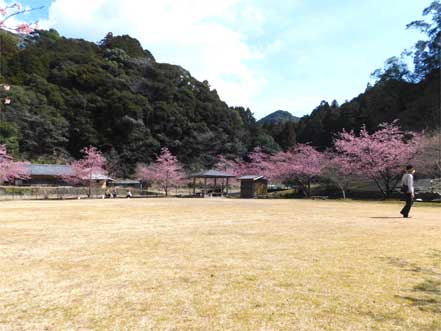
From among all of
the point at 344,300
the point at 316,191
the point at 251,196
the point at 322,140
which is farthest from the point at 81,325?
the point at 322,140

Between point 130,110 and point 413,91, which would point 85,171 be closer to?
point 130,110

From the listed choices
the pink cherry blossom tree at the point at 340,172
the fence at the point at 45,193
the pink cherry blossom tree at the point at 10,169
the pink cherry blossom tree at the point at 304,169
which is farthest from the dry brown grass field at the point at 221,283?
the pink cherry blossom tree at the point at 10,169

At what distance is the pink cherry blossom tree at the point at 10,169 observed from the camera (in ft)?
110

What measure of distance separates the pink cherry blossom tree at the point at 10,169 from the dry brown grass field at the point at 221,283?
31444mm

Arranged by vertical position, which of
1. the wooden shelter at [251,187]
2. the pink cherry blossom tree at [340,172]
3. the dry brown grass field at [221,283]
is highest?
the pink cherry blossom tree at [340,172]

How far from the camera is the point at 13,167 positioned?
34.7m

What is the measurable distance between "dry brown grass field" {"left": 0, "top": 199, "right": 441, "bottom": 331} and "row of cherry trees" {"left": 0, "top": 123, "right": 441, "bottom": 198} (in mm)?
19886

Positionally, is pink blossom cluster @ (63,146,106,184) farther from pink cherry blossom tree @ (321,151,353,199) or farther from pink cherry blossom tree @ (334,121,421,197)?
pink cherry blossom tree @ (334,121,421,197)

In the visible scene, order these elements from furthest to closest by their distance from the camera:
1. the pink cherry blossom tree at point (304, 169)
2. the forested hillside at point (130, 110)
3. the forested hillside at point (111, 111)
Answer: the forested hillside at point (111, 111) → the forested hillside at point (130, 110) → the pink cherry blossom tree at point (304, 169)

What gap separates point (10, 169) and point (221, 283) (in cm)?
3648

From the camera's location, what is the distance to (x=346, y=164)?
91.4 ft

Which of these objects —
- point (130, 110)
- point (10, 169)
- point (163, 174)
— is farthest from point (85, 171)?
point (130, 110)

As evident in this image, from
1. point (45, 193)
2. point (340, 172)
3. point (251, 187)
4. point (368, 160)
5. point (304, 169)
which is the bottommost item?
A: point (45, 193)

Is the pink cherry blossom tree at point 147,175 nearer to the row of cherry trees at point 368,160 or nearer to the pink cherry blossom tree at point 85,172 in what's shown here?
the pink cherry blossom tree at point 85,172
